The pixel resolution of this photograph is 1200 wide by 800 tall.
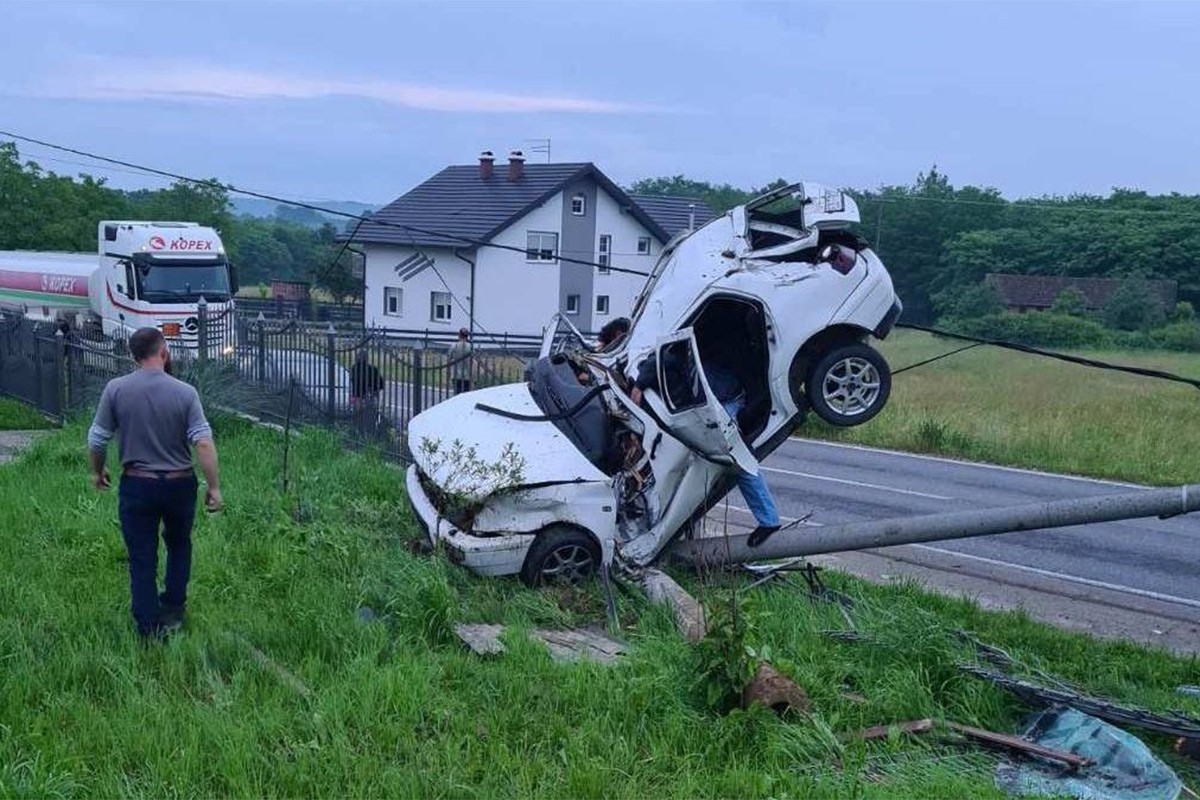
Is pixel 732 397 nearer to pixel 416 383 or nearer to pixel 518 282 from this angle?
pixel 416 383

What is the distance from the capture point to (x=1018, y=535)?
527 inches

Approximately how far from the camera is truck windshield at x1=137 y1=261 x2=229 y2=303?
28.2 metres

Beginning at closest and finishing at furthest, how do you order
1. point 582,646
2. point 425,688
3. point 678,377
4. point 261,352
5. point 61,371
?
1. point 425,688
2. point 582,646
3. point 678,377
4. point 261,352
5. point 61,371

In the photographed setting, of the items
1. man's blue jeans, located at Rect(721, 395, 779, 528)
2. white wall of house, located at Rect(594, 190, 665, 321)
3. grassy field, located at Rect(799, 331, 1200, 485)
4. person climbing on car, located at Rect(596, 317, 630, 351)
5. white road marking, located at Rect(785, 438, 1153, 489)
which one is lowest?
white road marking, located at Rect(785, 438, 1153, 489)

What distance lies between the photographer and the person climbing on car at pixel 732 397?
8.55 metres

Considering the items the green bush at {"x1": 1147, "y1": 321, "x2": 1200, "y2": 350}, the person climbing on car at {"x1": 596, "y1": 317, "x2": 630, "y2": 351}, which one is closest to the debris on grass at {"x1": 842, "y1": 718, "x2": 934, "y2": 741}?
the person climbing on car at {"x1": 596, "y1": 317, "x2": 630, "y2": 351}

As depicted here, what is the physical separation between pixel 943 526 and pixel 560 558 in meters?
2.53

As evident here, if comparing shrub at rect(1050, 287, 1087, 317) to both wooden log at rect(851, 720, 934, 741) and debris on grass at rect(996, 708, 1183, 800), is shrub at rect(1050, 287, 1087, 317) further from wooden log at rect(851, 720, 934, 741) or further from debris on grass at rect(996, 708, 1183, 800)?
wooden log at rect(851, 720, 934, 741)

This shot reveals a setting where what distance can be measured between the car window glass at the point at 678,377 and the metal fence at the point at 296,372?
15.4 ft

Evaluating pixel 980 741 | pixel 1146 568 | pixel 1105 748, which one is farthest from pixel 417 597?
pixel 1146 568

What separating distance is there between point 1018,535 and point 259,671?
929 centimetres

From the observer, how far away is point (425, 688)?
6023 mm

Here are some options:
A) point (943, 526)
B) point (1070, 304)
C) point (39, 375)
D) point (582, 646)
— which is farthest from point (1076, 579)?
point (1070, 304)

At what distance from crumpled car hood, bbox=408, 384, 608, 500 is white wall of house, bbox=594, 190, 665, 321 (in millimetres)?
36926
